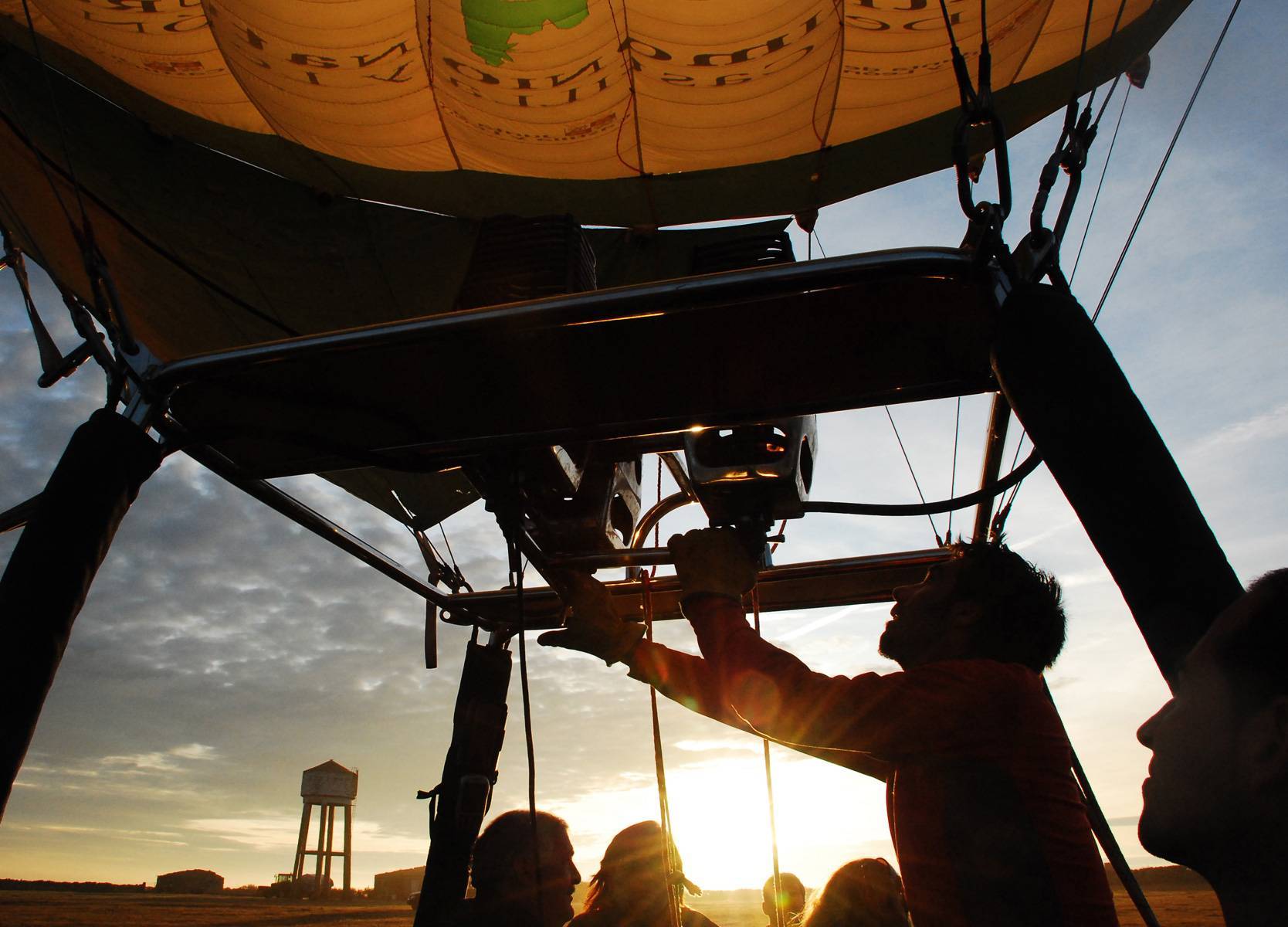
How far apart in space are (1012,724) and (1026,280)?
869 millimetres

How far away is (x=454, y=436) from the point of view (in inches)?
78.8

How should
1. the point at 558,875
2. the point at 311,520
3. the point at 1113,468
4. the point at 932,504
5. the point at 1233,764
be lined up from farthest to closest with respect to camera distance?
the point at 558,875 < the point at 311,520 < the point at 932,504 < the point at 1113,468 < the point at 1233,764

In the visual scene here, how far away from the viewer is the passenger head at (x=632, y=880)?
3.25 metres

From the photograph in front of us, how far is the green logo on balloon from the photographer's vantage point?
5.44 m

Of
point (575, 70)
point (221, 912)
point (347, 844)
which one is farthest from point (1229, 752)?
point (347, 844)

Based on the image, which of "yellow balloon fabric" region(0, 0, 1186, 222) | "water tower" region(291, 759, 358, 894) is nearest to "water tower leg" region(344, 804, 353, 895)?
"water tower" region(291, 759, 358, 894)

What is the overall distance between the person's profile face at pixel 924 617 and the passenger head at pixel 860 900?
1.40m

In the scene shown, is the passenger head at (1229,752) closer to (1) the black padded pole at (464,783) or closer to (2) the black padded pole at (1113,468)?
(2) the black padded pole at (1113,468)

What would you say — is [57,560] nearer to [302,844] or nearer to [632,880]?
[632,880]

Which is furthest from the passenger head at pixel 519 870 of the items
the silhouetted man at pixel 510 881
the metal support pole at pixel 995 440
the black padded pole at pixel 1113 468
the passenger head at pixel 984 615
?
the black padded pole at pixel 1113 468

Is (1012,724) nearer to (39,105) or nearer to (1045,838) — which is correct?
(1045,838)

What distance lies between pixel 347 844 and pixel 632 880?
35.4 m

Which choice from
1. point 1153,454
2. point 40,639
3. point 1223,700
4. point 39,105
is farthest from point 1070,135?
point 39,105

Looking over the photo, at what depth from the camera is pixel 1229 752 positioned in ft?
2.62
